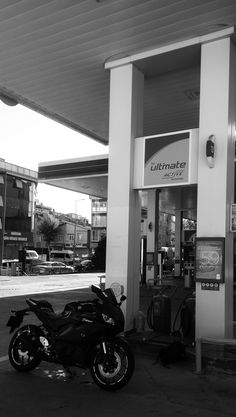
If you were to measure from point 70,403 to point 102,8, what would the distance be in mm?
5477

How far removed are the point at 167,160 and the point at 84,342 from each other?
11.6 ft

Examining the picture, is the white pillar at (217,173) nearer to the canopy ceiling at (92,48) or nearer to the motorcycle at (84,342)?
the canopy ceiling at (92,48)

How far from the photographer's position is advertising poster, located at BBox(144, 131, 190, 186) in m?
7.86

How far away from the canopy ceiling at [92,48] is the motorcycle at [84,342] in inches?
166

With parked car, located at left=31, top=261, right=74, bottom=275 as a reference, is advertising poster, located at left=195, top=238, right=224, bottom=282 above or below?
above

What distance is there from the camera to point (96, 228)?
3654 inches

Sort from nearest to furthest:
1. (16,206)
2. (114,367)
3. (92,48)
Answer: (114,367) → (92,48) → (16,206)

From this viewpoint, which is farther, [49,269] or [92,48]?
[49,269]

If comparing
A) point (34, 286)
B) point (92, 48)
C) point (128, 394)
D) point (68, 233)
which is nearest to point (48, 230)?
point (68, 233)

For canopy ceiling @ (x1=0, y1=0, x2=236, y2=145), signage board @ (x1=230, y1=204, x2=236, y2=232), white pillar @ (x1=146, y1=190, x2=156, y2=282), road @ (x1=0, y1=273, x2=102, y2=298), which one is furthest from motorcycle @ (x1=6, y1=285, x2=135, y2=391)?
white pillar @ (x1=146, y1=190, x2=156, y2=282)

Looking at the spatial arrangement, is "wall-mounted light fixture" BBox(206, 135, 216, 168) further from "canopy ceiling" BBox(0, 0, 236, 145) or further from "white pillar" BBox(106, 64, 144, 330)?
"canopy ceiling" BBox(0, 0, 236, 145)

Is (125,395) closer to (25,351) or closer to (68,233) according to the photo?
(25,351)

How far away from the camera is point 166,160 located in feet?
26.3

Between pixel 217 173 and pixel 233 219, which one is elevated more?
pixel 217 173
